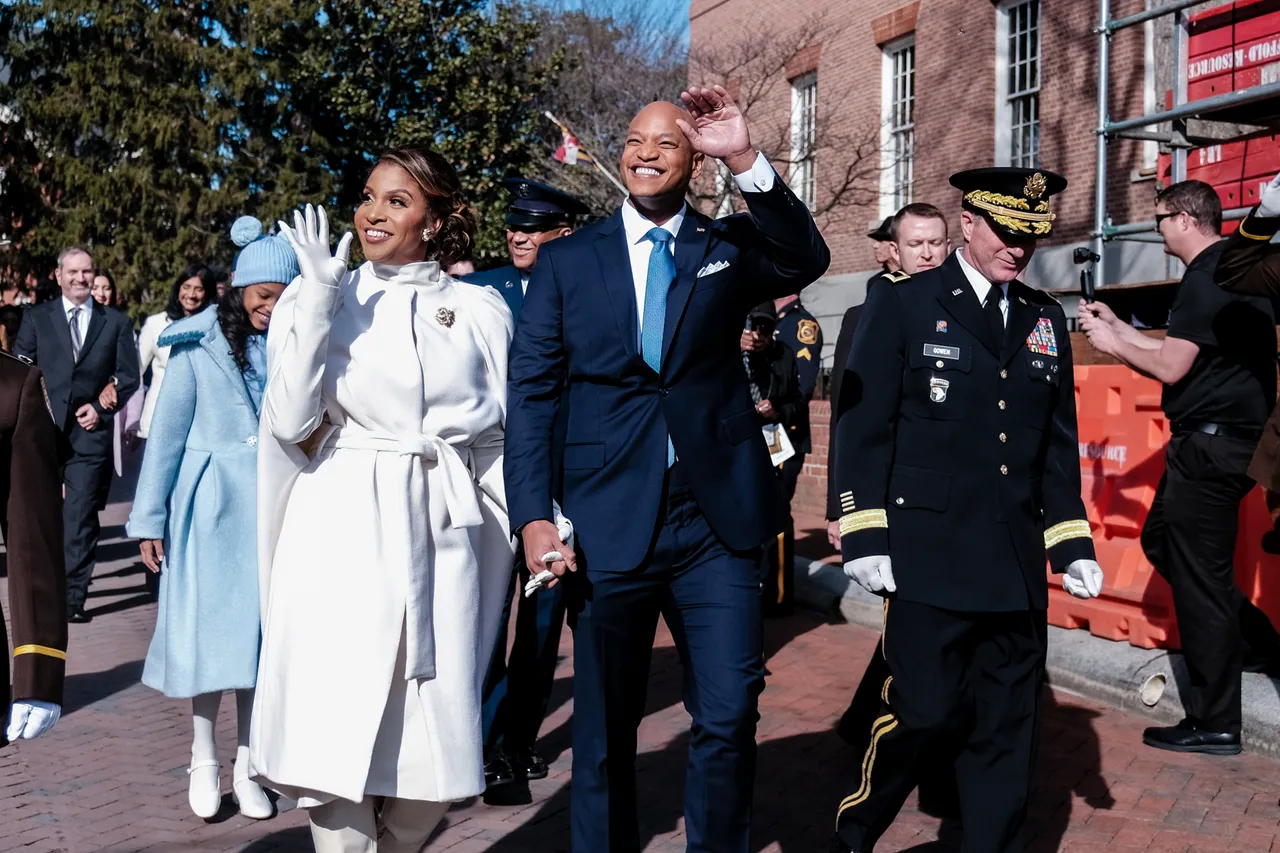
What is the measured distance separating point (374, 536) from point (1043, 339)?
2.00m

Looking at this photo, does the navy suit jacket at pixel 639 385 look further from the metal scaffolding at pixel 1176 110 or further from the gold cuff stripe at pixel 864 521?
the metal scaffolding at pixel 1176 110

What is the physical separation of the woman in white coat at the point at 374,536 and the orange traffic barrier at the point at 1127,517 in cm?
419

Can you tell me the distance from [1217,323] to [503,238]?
61.7ft

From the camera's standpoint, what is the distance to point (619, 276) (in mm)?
3646

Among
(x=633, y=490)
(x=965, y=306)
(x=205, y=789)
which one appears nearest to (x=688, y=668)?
(x=633, y=490)

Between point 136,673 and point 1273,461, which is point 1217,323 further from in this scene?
point 136,673

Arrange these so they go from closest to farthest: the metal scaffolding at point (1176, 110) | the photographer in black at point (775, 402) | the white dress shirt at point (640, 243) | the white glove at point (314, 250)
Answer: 1. the white glove at point (314, 250)
2. the white dress shirt at point (640, 243)
3. the metal scaffolding at point (1176, 110)
4. the photographer in black at point (775, 402)

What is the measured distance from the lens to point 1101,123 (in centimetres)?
956

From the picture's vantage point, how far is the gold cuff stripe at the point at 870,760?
414 centimetres

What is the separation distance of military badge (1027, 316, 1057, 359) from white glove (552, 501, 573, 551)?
1.49 metres

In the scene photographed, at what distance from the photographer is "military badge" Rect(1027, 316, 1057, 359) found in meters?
4.15

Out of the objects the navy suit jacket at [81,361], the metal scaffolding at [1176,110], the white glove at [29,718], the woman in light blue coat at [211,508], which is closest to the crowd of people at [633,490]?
the white glove at [29,718]

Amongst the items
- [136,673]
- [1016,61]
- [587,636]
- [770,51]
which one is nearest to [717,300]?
[587,636]

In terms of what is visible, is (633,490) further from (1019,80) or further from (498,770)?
(1019,80)
